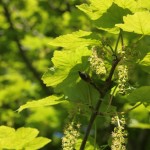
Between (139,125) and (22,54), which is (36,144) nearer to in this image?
(139,125)

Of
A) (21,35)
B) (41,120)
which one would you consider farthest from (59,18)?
(41,120)

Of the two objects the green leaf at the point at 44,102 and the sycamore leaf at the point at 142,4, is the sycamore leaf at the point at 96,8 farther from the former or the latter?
the green leaf at the point at 44,102

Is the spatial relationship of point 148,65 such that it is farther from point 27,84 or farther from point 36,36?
point 36,36

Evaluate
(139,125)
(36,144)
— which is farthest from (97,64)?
(139,125)

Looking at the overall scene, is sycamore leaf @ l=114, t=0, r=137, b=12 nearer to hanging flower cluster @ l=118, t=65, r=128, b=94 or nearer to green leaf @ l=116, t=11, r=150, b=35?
green leaf @ l=116, t=11, r=150, b=35

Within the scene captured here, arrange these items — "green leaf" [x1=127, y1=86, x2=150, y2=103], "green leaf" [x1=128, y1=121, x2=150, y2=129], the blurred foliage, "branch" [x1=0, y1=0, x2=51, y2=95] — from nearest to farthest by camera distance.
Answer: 1. "green leaf" [x1=127, y1=86, x2=150, y2=103]
2. "green leaf" [x1=128, y1=121, x2=150, y2=129]
3. the blurred foliage
4. "branch" [x1=0, y1=0, x2=51, y2=95]

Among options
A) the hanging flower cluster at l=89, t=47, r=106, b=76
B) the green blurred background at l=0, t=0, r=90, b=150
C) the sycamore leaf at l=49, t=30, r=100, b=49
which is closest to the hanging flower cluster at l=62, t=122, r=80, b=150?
the hanging flower cluster at l=89, t=47, r=106, b=76
